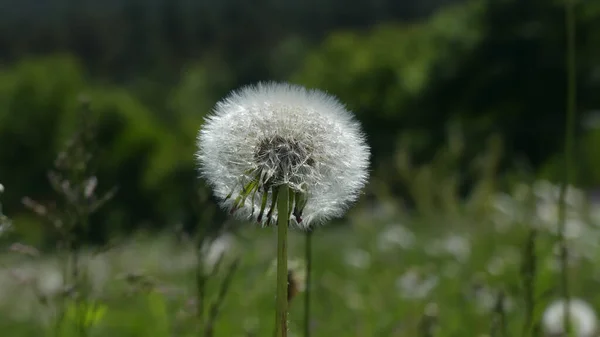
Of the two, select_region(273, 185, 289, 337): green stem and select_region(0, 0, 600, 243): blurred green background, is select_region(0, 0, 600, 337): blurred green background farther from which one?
select_region(273, 185, 289, 337): green stem

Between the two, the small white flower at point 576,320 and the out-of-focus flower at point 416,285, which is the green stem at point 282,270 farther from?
the out-of-focus flower at point 416,285

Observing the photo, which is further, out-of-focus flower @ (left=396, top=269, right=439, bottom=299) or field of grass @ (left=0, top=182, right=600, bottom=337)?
out-of-focus flower @ (left=396, top=269, right=439, bottom=299)

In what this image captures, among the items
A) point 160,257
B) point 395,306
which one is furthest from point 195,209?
point 160,257

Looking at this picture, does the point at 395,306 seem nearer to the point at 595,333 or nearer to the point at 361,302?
the point at 361,302

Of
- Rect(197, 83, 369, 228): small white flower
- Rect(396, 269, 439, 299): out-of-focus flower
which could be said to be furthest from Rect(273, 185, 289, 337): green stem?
Rect(396, 269, 439, 299): out-of-focus flower

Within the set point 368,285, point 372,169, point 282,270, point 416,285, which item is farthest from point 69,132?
point 282,270

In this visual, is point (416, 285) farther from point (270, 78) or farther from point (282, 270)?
point (282, 270)
